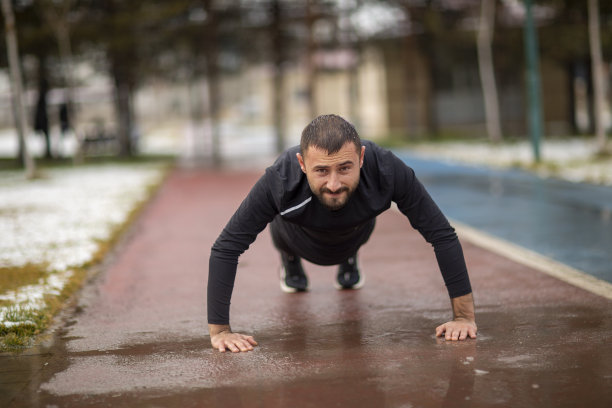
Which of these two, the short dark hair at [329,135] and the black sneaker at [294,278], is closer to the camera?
the short dark hair at [329,135]

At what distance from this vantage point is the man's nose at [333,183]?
4.18 meters

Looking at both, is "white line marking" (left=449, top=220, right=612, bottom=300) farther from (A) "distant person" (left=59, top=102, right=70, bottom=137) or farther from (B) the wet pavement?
(A) "distant person" (left=59, top=102, right=70, bottom=137)

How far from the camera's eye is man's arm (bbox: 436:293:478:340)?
4.63 metres

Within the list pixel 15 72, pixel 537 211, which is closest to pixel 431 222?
pixel 537 211

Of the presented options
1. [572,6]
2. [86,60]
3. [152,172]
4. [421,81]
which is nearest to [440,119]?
[421,81]

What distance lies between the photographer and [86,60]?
1087 inches

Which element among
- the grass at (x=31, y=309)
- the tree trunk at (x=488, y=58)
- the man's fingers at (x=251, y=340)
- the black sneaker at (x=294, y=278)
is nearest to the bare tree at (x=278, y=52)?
the tree trunk at (x=488, y=58)

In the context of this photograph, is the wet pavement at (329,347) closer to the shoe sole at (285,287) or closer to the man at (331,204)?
the shoe sole at (285,287)

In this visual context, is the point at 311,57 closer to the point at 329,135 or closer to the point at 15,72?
the point at 15,72

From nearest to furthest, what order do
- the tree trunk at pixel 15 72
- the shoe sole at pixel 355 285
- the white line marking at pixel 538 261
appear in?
1. the white line marking at pixel 538 261
2. the shoe sole at pixel 355 285
3. the tree trunk at pixel 15 72

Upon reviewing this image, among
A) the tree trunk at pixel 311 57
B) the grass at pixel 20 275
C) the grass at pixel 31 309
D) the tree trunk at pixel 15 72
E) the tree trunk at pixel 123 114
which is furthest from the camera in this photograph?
the tree trunk at pixel 311 57

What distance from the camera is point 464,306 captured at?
15.4 feet

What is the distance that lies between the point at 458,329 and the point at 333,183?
3.93 feet

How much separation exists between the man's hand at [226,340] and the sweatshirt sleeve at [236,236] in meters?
0.17
